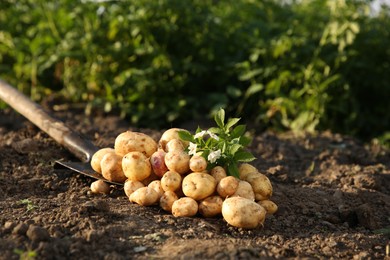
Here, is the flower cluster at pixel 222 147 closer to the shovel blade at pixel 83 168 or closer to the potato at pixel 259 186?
the potato at pixel 259 186

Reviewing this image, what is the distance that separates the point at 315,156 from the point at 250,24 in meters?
1.84

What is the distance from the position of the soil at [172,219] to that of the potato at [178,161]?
0.24m

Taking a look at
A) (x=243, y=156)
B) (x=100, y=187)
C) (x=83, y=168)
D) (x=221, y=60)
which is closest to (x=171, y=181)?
(x=243, y=156)

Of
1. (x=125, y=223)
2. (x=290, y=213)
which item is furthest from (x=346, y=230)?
(x=125, y=223)

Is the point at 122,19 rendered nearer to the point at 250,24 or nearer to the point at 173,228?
the point at 250,24

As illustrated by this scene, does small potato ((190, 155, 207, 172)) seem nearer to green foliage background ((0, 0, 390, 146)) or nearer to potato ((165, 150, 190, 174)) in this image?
potato ((165, 150, 190, 174))

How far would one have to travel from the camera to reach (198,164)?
3000 millimetres

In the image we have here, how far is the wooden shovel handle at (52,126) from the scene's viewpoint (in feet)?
12.5

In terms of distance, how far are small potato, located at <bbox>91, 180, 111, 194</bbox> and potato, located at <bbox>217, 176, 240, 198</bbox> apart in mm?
696

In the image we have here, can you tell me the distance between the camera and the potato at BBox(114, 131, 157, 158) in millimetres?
3277

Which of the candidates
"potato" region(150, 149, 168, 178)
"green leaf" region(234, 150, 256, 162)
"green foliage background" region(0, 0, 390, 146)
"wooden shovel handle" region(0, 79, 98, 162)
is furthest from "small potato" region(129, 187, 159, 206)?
"green foliage background" region(0, 0, 390, 146)

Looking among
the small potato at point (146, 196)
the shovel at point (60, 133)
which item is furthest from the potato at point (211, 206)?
the shovel at point (60, 133)

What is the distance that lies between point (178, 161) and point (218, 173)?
21 cm

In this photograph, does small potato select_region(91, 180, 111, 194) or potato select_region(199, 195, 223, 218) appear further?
small potato select_region(91, 180, 111, 194)
